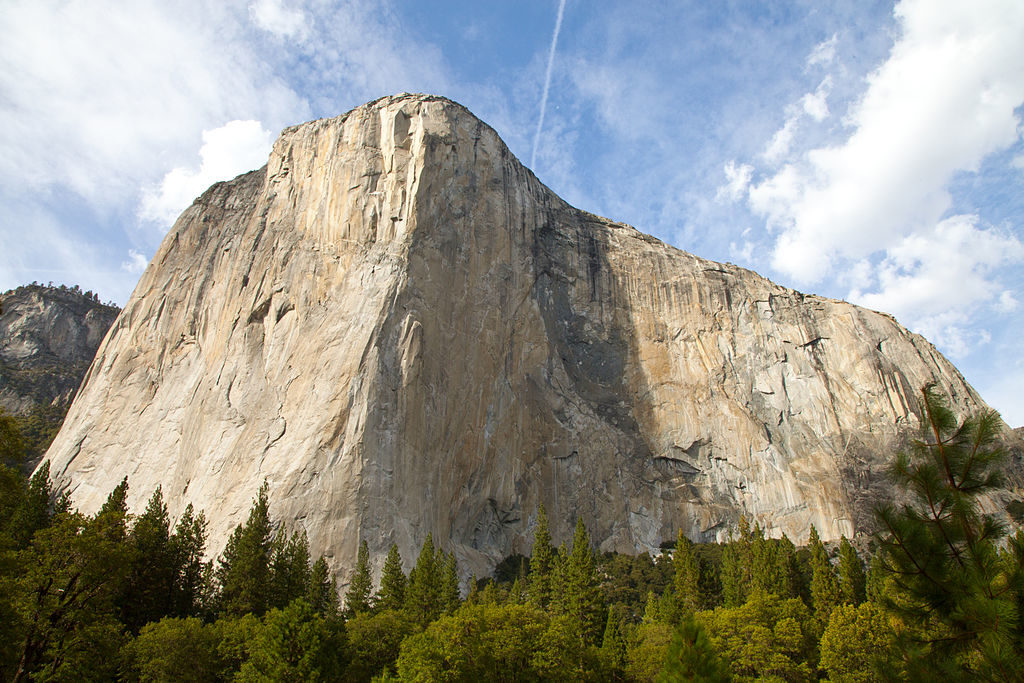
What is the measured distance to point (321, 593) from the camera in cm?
→ 3503

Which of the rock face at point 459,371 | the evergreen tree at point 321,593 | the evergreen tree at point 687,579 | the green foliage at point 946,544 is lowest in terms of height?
the green foliage at point 946,544

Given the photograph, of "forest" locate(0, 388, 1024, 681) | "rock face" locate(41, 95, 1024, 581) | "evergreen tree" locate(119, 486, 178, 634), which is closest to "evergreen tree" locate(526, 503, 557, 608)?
"forest" locate(0, 388, 1024, 681)

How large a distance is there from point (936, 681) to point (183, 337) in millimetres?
63234

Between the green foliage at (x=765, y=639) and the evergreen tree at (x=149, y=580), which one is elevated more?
the evergreen tree at (x=149, y=580)

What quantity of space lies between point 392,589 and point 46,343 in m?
78.2

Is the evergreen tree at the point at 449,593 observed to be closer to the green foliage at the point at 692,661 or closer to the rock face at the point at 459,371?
the rock face at the point at 459,371

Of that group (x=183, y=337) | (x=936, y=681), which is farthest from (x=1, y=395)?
(x=936, y=681)

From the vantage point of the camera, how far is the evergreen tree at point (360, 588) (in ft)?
114

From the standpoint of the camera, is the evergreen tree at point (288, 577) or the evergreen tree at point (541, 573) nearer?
the evergreen tree at point (288, 577)

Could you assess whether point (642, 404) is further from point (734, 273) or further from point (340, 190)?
point (340, 190)

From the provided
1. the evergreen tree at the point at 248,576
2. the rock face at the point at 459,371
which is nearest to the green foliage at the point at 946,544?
the evergreen tree at the point at 248,576

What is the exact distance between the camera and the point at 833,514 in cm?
6209

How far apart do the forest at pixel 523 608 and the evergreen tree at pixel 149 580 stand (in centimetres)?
→ 9

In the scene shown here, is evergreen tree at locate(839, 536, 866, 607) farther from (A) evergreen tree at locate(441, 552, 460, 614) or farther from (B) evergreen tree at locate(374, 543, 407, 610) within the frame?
(B) evergreen tree at locate(374, 543, 407, 610)
